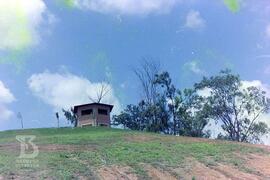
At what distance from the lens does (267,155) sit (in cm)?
2569

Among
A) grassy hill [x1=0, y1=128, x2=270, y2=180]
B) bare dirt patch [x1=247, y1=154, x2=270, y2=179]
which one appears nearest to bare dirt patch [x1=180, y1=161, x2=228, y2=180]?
grassy hill [x1=0, y1=128, x2=270, y2=180]

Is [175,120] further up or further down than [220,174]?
further up

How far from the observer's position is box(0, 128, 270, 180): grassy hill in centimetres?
1811

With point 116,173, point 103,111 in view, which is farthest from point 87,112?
point 116,173

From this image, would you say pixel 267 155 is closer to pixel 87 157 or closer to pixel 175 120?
pixel 87 157

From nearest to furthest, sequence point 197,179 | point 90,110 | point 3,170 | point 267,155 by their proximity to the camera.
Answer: point 3,170 → point 197,179 → point 267,155 → point 90,110

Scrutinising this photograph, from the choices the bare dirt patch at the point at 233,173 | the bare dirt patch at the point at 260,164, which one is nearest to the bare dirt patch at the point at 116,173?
the bare dirt patch at the point at 233,173

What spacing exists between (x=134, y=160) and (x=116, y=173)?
2.45 meters

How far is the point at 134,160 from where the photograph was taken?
830 inches

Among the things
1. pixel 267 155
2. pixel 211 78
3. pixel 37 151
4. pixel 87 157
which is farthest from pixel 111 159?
pixel 211 78

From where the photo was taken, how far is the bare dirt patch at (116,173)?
18.1m

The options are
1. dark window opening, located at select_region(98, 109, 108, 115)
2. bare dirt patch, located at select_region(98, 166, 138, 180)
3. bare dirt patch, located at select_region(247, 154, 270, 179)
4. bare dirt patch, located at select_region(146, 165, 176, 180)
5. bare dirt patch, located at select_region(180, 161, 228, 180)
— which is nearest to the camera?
bare dirt patch, located at select_region(98, 166, 138, 180)

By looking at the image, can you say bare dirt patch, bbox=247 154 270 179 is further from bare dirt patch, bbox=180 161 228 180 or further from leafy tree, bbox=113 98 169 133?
leafy tree, bbox=113 98 169 133

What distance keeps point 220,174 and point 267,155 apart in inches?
260
